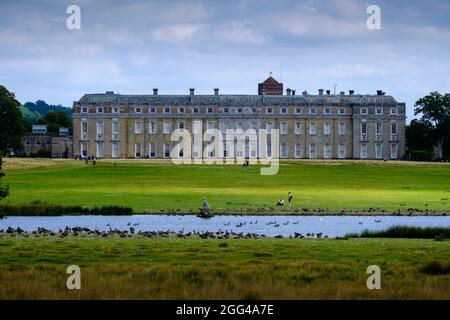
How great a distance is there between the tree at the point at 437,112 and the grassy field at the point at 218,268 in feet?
336

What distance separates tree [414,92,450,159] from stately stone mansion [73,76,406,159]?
3.16 metres

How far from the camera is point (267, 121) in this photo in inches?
5300

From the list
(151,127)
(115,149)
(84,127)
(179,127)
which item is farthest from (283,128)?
(84,127)

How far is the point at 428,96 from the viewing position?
132500mm

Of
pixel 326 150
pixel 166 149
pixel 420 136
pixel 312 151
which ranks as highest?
pixel 420 136

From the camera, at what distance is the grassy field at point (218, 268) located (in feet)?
59.3

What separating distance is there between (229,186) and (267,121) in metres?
66.4

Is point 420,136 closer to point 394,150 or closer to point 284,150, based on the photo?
point 394,150

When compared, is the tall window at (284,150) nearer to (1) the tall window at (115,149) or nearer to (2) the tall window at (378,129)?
(2) the tall window at (378,129)

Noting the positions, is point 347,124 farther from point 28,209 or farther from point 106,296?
point 106,296

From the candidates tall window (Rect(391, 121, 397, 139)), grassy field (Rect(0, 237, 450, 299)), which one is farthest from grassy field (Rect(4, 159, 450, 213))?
tall window (Rect(391, 121, 397, 139))

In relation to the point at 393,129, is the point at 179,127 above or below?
above
